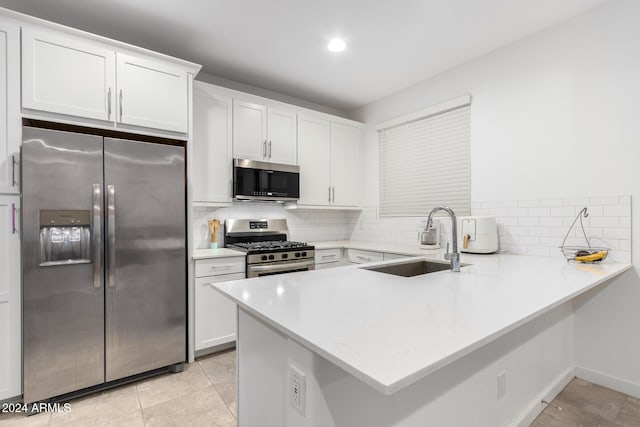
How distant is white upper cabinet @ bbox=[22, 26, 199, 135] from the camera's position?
2002mm

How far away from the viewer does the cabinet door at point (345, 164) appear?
393cm

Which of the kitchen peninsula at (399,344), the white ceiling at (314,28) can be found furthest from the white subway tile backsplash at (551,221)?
the white ceiling at (314,28)

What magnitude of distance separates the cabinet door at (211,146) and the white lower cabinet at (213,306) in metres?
0.64

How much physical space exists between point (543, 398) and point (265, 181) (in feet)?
9.05

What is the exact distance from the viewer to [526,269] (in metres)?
1.92

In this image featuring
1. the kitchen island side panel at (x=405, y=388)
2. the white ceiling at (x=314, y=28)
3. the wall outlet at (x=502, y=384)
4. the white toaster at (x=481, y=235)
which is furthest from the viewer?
the white toaster at (x=481, y=235)

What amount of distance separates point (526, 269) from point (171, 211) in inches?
95.8

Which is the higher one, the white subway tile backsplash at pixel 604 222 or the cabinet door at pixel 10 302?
the white subway tile backsplash at pixel 604 222

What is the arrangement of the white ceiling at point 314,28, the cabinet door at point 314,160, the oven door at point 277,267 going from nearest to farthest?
the white ceiling at point 314,28
the oven door at point 277,267
the cabinet door at point 314,160

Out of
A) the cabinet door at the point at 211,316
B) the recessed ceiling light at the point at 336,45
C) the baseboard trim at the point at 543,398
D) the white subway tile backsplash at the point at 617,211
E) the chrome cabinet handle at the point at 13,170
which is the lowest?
the baseboard trim at the point at 543,398

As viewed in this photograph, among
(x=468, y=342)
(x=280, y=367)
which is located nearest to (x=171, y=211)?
(x=280, y=367)

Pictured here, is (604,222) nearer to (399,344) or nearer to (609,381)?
(609,381)

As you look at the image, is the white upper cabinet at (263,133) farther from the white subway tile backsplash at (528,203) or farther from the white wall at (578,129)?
the white subway tile backsplash at (528,203)

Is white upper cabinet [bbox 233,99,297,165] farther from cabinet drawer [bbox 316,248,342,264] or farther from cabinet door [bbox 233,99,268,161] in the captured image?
cabinet drawer [bbox 316,248,342,264]
